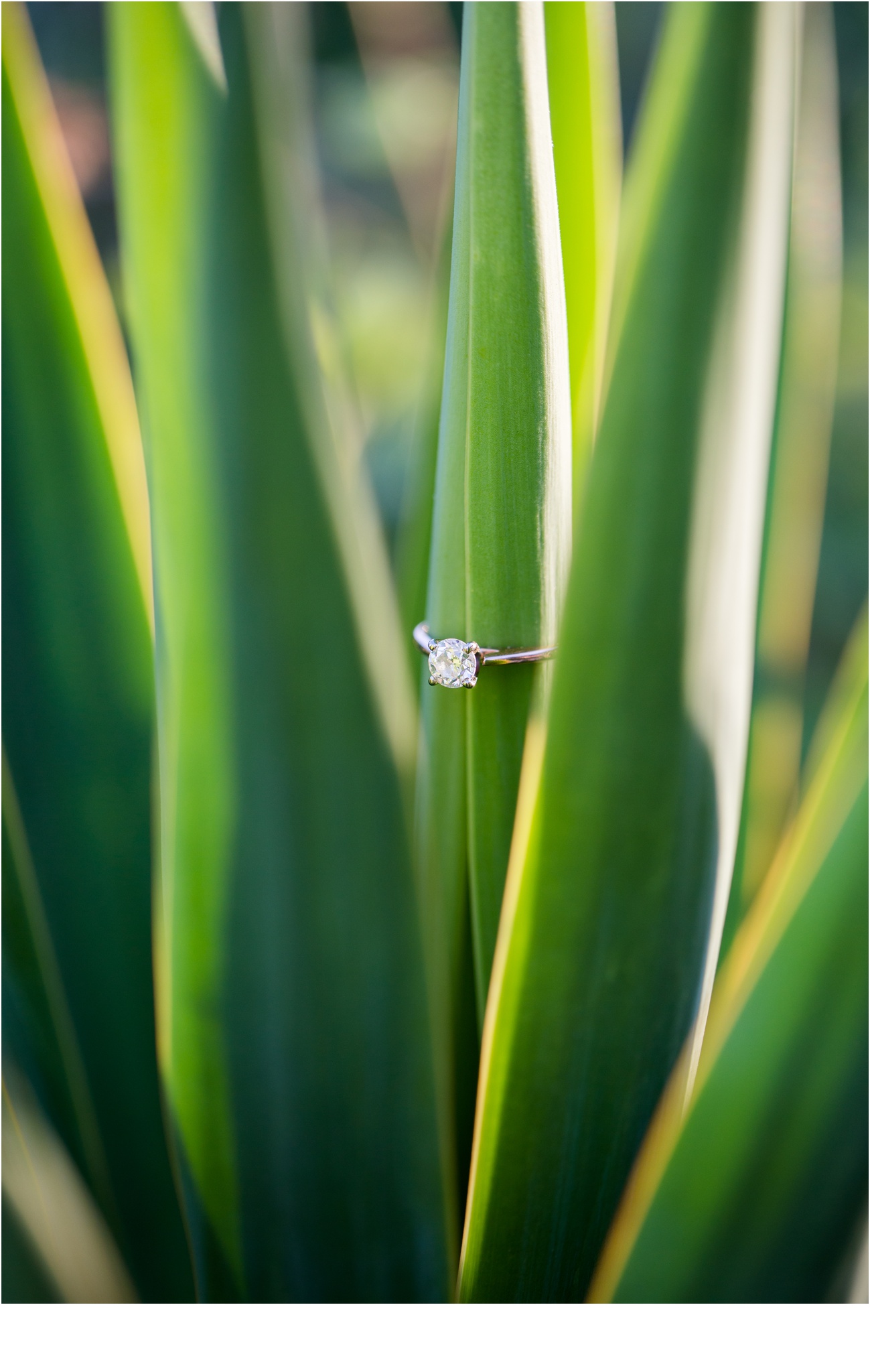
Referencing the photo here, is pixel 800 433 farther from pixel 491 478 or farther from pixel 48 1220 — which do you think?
pixel 48 1220

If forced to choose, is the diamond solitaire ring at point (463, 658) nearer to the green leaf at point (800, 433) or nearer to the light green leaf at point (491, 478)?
the light green leaf at point (491, 478)

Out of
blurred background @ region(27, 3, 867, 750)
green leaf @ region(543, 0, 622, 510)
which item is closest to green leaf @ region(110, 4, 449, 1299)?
green leaf @ region(543, 0, 622, 510)

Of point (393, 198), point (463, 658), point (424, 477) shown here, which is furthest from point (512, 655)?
point (393, 198)

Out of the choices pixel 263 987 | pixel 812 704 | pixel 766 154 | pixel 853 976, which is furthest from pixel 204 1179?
pixel 812 704

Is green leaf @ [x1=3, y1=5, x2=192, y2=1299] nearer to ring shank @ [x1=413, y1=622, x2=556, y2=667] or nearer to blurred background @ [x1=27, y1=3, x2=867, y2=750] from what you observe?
ring shank @ [x1=413, y1=622, x2=556, y2=667]

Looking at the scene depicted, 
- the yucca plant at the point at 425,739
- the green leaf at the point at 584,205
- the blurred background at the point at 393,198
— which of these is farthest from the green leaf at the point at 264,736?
the blurred background at the point at 393,198

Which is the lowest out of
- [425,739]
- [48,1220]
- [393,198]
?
[48,1220]

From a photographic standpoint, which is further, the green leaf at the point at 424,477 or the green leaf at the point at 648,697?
the green leaf at the point at 424,477

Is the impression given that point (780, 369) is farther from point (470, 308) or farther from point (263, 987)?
point (263, 987)
